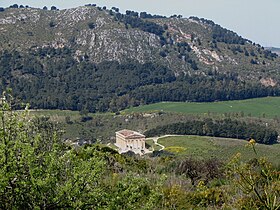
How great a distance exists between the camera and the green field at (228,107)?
269 feet

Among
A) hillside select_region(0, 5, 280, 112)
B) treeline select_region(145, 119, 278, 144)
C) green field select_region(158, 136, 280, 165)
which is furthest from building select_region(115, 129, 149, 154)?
hillside select_region(0, 5, 280, 112)

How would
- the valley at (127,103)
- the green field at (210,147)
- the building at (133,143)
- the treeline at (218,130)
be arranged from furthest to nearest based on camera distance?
the treeline at (218,130), the building at (133,143), the green field at (210,147), the valley at (127,103)

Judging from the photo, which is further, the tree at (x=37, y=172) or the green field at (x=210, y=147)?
the green field at (x=210, y=147)

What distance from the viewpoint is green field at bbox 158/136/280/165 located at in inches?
1955

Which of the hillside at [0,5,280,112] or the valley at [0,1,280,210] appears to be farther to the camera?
the hillside at [0,5,280,112]

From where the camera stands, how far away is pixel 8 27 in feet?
373

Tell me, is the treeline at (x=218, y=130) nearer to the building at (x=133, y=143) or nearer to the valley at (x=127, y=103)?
the valley at (x=127, y=103)

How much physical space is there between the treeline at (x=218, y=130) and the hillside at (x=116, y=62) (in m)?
26.5

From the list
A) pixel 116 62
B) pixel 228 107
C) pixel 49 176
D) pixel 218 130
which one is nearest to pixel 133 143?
pixel 218 130

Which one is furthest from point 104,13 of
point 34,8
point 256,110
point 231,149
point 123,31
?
point 231,149

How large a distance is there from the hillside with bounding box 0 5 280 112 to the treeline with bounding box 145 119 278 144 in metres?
26.5

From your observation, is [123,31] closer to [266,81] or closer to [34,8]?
[34,8]

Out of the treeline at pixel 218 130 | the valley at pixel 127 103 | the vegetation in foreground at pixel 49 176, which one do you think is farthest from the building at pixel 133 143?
the vegetation in foreground at pixel 49 176

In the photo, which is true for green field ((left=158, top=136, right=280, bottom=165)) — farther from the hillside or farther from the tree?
the tree
